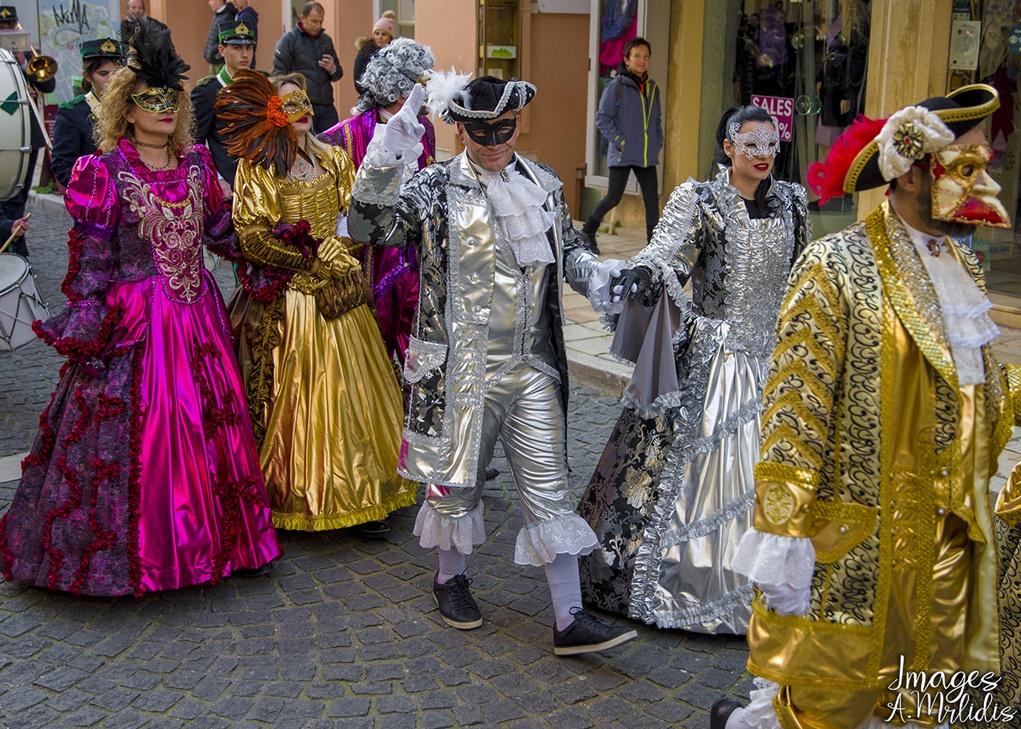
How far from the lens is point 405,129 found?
380cm

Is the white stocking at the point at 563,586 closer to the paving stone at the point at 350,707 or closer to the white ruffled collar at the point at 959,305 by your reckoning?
the paving stone at the point at 350,707

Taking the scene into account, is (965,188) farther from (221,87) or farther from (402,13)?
(402,13)

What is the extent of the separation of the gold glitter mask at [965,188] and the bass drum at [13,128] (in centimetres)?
561

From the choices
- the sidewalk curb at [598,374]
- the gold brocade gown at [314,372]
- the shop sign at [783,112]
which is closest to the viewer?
the gold brocade gown at [314,372]

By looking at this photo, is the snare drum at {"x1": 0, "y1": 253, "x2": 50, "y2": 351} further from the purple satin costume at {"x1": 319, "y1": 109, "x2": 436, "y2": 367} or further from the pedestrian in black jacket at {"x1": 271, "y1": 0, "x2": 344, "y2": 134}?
the pedestrian in black jacket at {"x1": 271, "y1": 0, "x2": 344, "y2": 134}

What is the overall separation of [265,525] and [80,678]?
997mm

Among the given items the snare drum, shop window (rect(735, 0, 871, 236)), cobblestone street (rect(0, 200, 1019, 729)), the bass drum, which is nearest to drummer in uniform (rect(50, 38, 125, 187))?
the bass drum

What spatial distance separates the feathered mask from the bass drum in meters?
2.22

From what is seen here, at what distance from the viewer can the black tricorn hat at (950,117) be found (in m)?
2.64

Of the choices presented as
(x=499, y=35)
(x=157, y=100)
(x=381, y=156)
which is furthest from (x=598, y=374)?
(x=499, y=35)

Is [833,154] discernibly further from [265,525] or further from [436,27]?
[436,27]

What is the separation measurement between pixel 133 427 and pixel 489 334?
4.95ft

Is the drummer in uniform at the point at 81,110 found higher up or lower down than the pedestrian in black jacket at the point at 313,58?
lower down

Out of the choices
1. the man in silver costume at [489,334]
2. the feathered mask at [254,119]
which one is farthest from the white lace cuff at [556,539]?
the feathered mask at [254,119]
